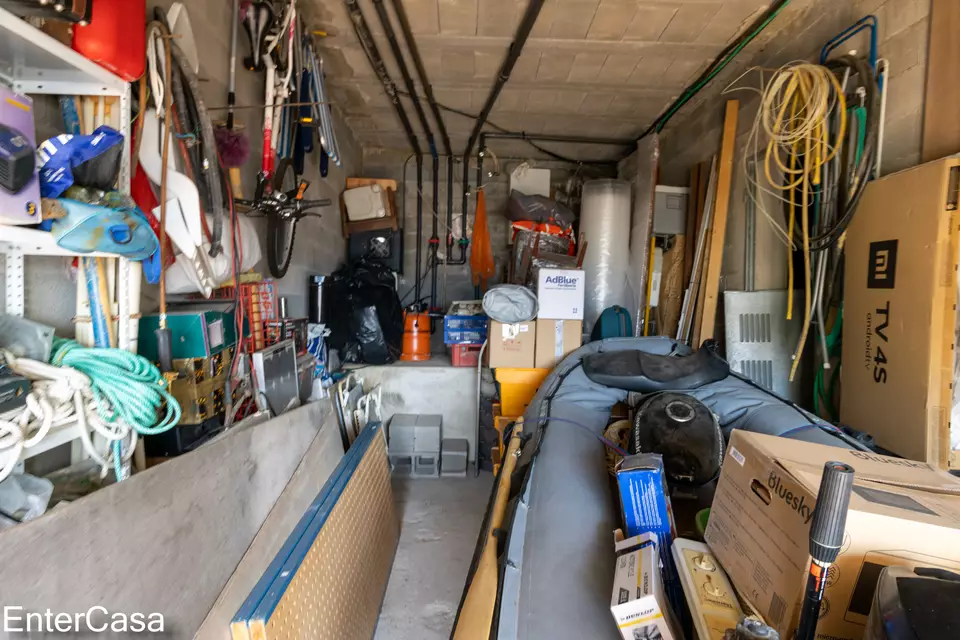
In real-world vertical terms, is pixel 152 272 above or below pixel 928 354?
above

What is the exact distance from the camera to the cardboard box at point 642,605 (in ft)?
2.88

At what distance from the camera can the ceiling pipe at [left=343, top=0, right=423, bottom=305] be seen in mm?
2324

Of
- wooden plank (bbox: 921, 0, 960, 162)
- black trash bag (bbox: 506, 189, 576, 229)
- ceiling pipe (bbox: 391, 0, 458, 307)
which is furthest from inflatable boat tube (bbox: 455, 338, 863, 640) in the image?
ceiling pipe (bbox: 391, 0, 458, 307)

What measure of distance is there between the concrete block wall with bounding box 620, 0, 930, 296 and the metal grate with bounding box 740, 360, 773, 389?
16.9 inches

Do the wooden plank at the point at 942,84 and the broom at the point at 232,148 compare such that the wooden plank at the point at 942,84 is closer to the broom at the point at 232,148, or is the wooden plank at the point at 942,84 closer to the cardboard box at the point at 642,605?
the cardboard box at the point at 642,605

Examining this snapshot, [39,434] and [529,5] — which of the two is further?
[529,5]

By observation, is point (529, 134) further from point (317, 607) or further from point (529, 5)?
point (317, 607)

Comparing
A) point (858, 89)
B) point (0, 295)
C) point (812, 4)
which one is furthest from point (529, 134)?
point (0, 295)

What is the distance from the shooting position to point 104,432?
96cm

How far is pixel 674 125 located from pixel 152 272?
3.94m

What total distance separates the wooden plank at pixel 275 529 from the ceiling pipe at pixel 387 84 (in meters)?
2.03

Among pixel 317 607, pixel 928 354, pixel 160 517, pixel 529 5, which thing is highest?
pixel 529 5

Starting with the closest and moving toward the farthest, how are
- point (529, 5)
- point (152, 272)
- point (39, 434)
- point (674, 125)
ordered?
point (39, 434) → point (152, 272) → point (529, 5) → point (674, 125)

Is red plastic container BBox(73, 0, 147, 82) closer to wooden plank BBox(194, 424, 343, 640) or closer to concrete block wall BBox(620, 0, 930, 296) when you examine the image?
wooden plank BBox(194, 424, 343, 640)
